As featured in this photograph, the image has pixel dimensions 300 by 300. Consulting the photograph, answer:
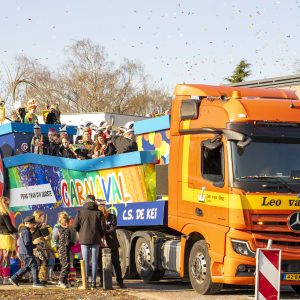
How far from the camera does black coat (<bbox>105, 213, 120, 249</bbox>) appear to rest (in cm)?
1563

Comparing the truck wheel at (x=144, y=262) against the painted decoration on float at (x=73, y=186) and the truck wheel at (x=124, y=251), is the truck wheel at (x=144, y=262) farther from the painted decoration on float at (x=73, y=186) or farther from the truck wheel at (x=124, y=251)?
the painted decoration on float at (x=73, y=186)

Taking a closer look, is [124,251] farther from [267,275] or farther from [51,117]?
[267,275]

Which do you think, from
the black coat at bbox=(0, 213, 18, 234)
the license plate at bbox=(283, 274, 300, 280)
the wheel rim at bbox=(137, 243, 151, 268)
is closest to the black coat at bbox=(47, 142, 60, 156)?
the black coat at bbox=(0, 213, 18, 234)

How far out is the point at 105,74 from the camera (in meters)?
73.0

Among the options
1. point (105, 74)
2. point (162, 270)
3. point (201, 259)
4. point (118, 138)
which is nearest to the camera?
point (201, 259)

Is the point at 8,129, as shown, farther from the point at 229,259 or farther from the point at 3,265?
the point at 229,259

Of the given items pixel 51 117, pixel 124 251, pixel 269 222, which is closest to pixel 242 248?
pixel 269 222

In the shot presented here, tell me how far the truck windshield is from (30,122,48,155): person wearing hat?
21.4 feet

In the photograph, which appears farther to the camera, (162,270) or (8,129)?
(8,129)

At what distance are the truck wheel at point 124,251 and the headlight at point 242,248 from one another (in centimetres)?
364

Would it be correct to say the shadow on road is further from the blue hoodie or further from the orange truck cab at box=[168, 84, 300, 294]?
the blue hoodie

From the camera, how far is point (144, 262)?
632 inches

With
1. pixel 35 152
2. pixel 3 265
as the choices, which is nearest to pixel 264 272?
pixel 3 265

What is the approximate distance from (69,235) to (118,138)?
2334 mm
